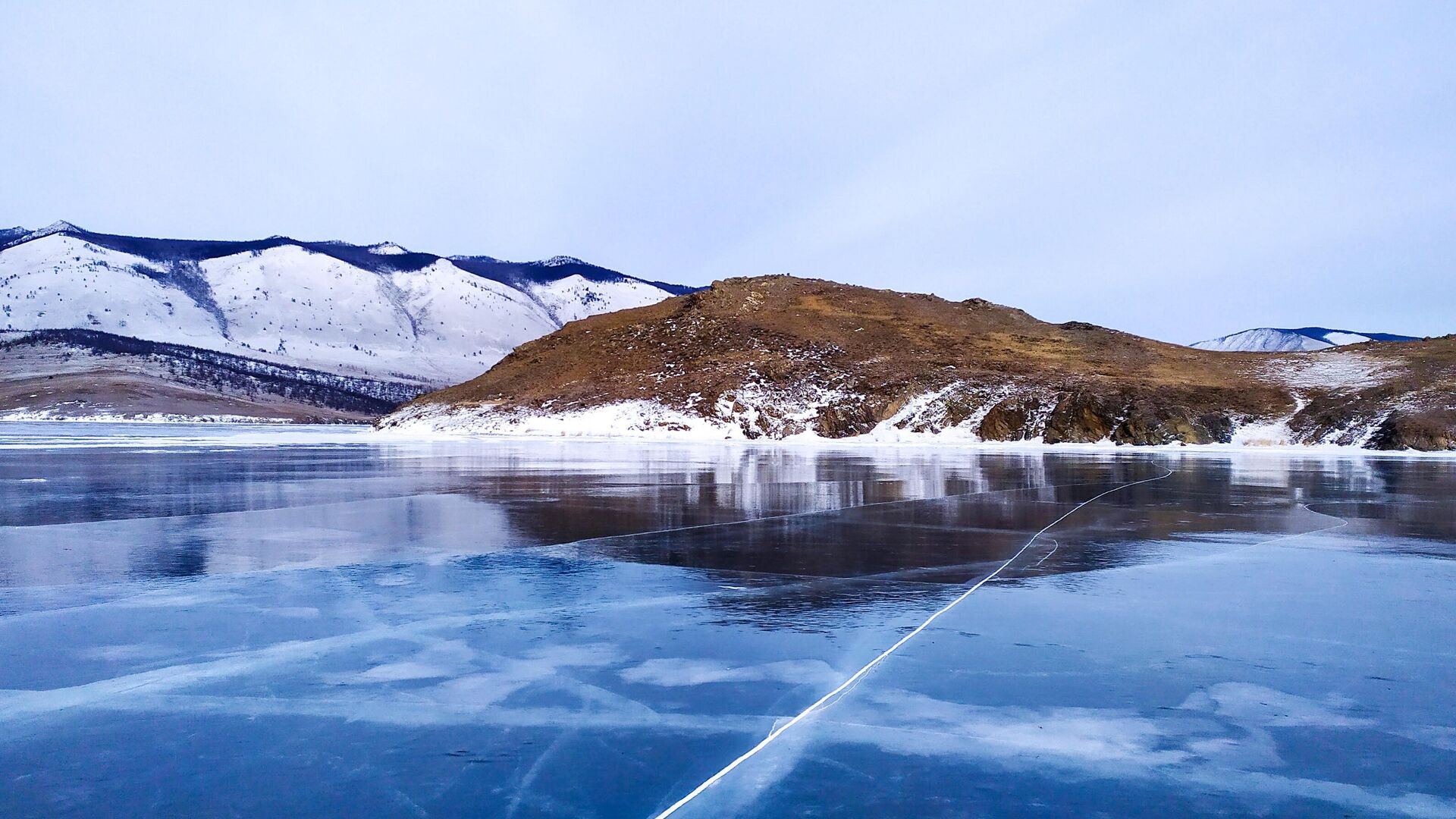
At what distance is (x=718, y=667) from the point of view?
5723 mm

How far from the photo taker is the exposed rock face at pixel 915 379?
2063 inches

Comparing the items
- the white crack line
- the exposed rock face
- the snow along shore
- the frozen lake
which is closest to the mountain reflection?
the frozen lake

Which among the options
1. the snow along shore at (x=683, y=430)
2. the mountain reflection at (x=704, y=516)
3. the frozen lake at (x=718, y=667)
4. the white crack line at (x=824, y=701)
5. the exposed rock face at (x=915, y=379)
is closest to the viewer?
the white crack line at (x=824, y=701)

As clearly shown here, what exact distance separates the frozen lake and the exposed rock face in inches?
1666

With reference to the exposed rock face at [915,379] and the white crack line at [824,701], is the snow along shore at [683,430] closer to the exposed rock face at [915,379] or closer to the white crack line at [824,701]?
the exposed rock face at [915,379]

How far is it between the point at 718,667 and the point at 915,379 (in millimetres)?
Answer: 62348

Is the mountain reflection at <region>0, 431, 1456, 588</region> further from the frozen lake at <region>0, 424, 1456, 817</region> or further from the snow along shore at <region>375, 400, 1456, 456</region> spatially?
the snow along shore at <region>375, 400, 1456, 456</region>

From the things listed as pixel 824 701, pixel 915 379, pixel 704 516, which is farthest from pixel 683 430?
pixel 824 701

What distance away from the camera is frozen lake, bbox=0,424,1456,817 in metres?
3.96

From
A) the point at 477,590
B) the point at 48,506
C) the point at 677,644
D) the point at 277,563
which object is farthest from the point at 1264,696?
the point at 48,506

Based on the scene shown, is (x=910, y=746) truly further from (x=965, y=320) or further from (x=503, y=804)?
(x=965, y=320)

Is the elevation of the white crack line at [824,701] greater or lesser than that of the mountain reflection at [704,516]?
lesser

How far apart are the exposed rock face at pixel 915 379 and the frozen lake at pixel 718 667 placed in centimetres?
4232

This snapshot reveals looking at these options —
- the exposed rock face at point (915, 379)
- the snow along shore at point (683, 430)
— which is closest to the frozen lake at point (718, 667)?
the snow along shore at point (683, 430)
